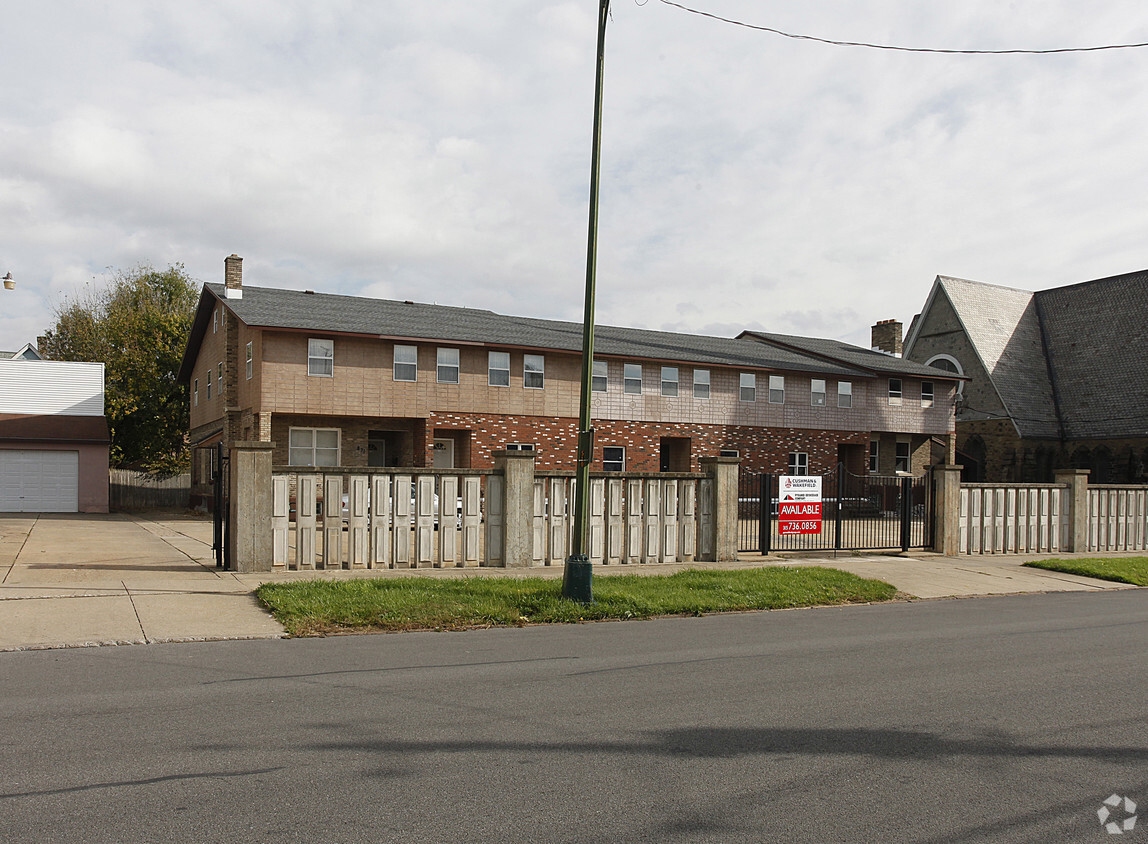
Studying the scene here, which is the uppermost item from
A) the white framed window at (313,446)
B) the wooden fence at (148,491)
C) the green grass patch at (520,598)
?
the white framed window at (313,446)

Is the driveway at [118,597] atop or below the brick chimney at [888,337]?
below

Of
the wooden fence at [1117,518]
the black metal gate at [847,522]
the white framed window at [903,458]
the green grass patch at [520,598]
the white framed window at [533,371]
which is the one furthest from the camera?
the white framed window at [903,458]

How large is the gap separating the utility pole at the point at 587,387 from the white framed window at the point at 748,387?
25.3m

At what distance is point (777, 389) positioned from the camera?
1465 inches

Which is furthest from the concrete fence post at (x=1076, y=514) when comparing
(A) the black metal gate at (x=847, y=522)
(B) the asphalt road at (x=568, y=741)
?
(B) the asphalt road at (x=568, y=741)

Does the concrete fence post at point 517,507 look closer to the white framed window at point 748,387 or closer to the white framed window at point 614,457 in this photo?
the white framed window at point 614,457

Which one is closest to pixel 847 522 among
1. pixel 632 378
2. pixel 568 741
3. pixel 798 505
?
pixel 798 505

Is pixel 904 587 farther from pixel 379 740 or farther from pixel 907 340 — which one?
pixel 907 340

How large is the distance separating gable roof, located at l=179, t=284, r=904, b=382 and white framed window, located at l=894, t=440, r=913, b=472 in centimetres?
337

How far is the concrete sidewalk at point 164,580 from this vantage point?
9.58m

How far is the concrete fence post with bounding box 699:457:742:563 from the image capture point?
16891mm

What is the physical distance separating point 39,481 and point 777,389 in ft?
89.2

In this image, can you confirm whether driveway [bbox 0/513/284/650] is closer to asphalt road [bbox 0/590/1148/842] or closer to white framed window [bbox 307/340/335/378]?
asphalt road [bbox 0/590/1148/842]

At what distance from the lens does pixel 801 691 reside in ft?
24.6
